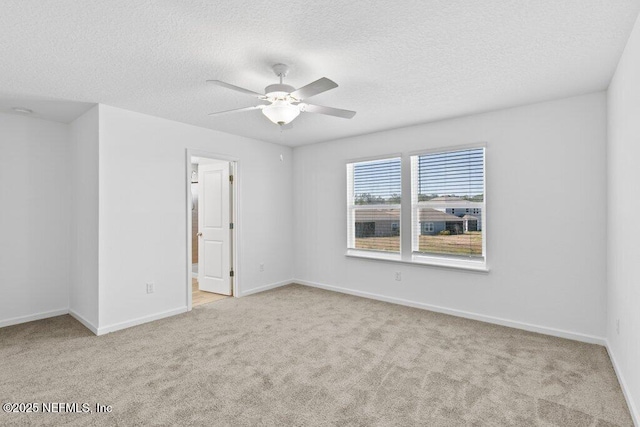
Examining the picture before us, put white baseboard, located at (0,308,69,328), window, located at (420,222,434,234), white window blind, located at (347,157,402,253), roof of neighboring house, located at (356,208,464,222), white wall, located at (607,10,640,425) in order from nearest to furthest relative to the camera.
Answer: white wall, located at (607,10,640,425) → white baseboard, located at (0,308,69,328) → roof of neighboring house, located at (356,208,464,222) → window, located at (420,222,434,234) → white window blind, located at (347,157,402,253)

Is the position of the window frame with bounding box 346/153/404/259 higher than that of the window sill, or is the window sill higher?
the window frame with bounding box 346/153/404/259

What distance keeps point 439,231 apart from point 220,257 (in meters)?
3.27

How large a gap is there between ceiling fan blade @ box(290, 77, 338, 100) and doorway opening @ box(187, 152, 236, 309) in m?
2.73

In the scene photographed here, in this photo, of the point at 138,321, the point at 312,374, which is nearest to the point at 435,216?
the point at 312,374

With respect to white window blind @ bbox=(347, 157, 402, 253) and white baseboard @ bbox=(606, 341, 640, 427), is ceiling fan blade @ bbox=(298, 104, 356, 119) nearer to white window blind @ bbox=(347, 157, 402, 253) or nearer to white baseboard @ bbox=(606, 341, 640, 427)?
white window blind @ bbox=(347, 157, 402, 253)

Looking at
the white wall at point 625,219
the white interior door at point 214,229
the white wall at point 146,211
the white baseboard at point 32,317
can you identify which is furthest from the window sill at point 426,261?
the white baseboard at point 32,317

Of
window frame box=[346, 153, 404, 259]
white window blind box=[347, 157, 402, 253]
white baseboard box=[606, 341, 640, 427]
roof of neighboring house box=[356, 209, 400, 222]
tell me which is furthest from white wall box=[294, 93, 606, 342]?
roof of neighboring house box=[356, 209, 400, 222]

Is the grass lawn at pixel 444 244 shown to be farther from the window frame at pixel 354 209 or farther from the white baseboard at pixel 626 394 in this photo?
the white baseboard at pixel 626 394

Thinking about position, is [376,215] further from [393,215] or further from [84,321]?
[84,321]

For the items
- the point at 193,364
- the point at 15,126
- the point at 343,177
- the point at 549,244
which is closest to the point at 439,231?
the point at 549,244

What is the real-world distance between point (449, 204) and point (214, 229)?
351 centimetres

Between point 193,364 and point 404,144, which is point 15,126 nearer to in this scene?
point 193,364

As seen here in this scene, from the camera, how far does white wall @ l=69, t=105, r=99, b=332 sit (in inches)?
136

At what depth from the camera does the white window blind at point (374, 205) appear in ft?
15.0
